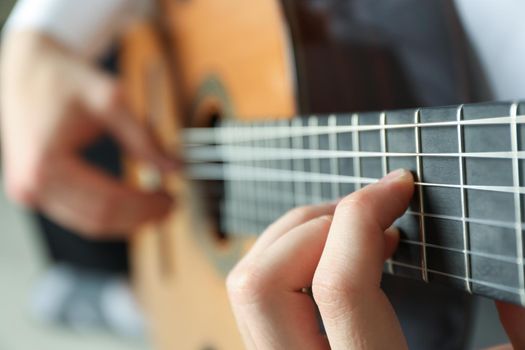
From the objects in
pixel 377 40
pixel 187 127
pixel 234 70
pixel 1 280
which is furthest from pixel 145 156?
pixel 1 280

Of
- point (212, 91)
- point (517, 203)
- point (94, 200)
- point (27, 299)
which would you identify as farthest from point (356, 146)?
point (27, 299)

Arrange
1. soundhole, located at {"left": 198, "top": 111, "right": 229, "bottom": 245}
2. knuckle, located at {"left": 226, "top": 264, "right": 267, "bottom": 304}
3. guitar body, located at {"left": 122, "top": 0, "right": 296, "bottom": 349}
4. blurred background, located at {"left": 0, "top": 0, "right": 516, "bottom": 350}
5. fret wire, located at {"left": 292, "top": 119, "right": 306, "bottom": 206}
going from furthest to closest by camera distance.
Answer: blurred background, located at {"left": 0, "top": 0, "right": 516, "bottom": 350}
soundhole, located at {"left": 198, "top": 111, "right": 229, "bottom": 245}
guitar body, located at {"left": 122, "top": 0, "right": 296, "bottom": 349}
fret wire, located at {"left": 292, "top": 119, "right": 306, "bottom": 206}
knuckle, located at {"left": 226, "top": 264, "right": 267, "bottom": 304}

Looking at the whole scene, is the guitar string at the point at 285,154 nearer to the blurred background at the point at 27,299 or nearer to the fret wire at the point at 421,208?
the fret wire at the point at 421,208

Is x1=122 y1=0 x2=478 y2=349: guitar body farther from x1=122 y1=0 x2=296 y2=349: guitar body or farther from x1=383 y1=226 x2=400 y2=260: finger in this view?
x1=383 y1=226 x2=400 y2=260: finger

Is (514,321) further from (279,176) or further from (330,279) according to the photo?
(279,176)

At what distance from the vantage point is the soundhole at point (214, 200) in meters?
0.75

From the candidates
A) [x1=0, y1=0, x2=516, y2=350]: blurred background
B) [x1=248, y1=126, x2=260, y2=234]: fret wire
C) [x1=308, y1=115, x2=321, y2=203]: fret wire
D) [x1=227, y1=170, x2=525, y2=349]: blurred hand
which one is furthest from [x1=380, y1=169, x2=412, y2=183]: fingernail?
[x1=0, y1=0, x2=516, y2=350]: blurred background

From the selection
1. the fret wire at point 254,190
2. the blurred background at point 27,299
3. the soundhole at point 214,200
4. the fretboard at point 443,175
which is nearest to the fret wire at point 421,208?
the fretboard at point 443,175

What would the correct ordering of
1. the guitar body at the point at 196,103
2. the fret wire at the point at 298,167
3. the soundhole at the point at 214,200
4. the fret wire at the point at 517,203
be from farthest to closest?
the soundhole at the point at 214,200 < the guitar body at the point at 196,103 < the fret wire at the point at 298,167 < the fret wire at the point at 517,203

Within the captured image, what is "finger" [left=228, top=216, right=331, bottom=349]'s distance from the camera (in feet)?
1.31

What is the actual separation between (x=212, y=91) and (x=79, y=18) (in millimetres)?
235

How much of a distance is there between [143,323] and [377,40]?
0.76 m

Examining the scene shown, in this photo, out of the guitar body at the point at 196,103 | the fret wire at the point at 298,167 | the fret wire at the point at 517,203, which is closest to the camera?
the fret wire at the point at 517,203

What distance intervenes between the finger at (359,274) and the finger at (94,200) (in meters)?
0.50
